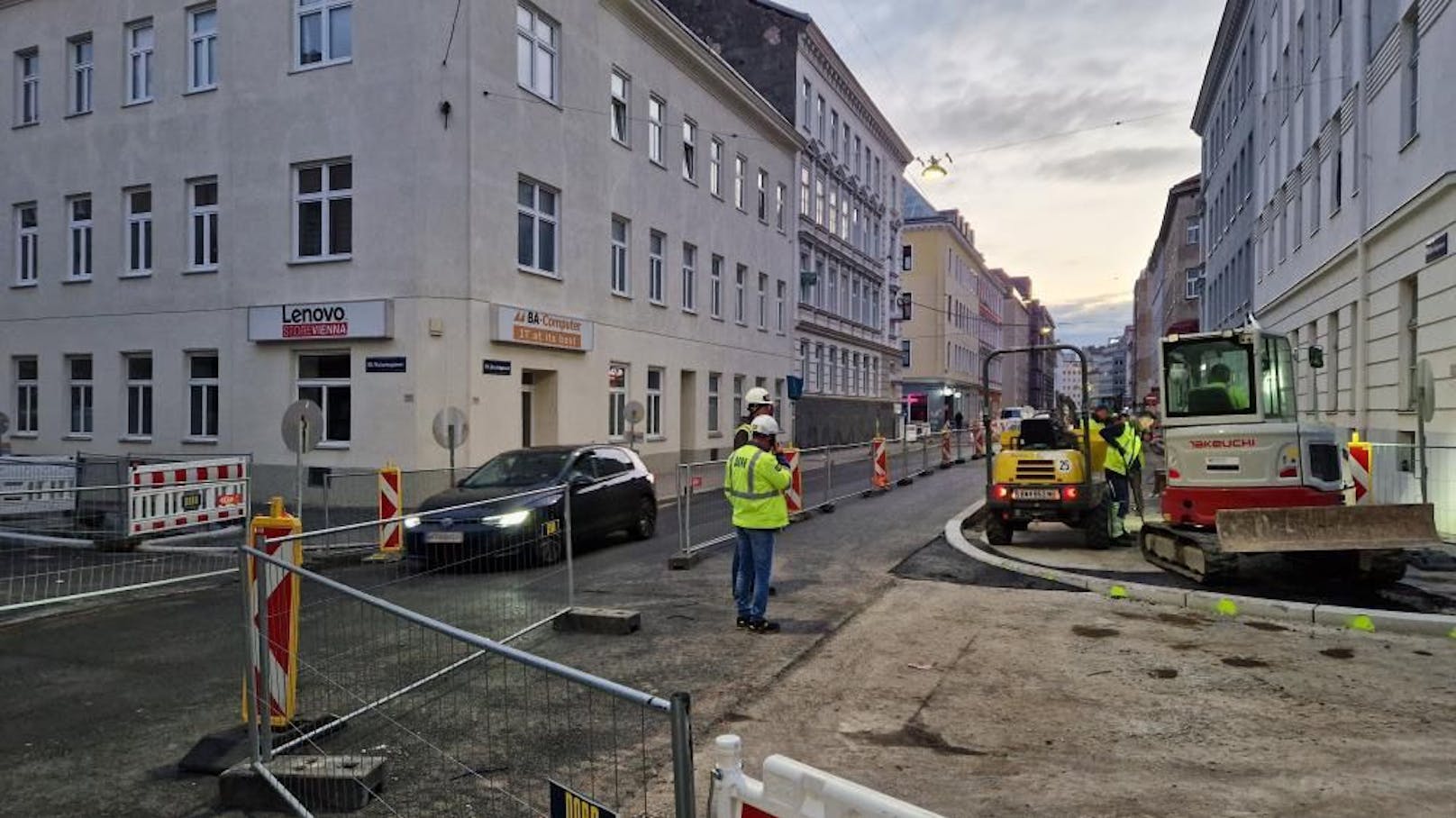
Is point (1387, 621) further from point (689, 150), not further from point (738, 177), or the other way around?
point (738, 177)

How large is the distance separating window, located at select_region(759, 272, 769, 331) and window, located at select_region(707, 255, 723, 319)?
139 inches

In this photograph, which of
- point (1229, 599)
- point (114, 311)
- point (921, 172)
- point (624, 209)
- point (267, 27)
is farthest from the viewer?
point (921, 172)

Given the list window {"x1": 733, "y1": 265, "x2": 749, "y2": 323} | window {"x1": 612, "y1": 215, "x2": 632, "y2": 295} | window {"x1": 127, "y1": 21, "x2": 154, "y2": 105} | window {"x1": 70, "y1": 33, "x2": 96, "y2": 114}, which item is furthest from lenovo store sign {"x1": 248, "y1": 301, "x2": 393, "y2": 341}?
window {"x1": 733, "y1": 265, "x2": 749, "y2": 323}

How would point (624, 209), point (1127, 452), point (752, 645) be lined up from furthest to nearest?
point (624, 209)
point (1127, 452)
point (752, 645)

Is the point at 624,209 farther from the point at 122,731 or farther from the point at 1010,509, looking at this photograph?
the point at 122,731

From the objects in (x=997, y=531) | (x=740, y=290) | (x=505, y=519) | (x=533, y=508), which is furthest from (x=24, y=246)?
(x=997, y=531)

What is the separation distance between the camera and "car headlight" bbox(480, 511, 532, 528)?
22.1 feet

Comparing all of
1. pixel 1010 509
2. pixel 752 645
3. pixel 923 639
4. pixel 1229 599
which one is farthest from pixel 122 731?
pixel 1010 509

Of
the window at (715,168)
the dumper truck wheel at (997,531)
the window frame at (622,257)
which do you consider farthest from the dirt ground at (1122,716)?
the window at (715,168)

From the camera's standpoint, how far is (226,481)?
11828mm

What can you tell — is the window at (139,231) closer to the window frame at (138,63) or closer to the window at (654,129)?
the window frame at (138,63)

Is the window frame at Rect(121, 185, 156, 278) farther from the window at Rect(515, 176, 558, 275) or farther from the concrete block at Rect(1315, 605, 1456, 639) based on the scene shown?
the concrete block at Rect(1315, 605, 1456, 639)

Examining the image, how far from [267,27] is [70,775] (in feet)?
59.3

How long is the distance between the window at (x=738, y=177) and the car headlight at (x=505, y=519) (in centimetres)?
2499
